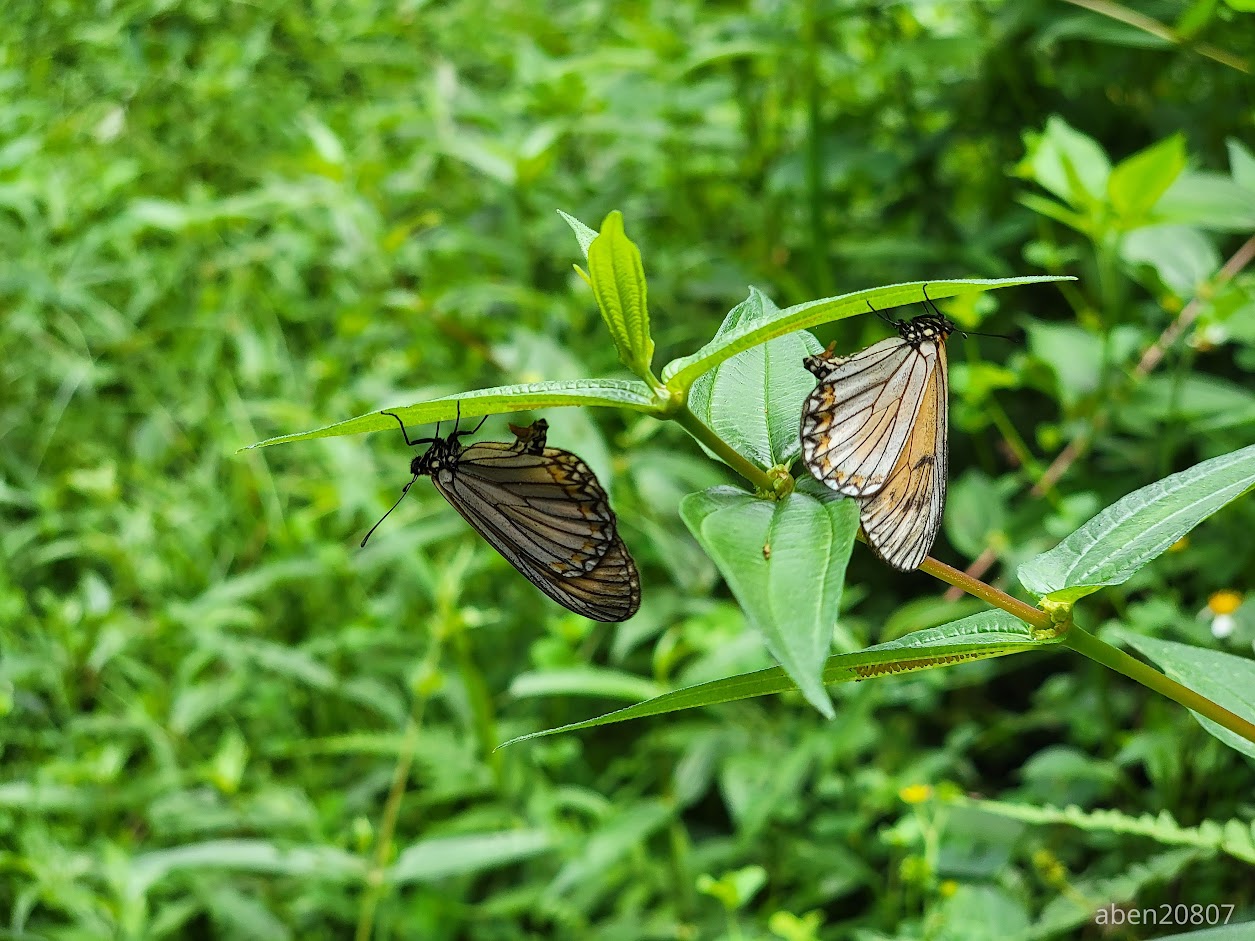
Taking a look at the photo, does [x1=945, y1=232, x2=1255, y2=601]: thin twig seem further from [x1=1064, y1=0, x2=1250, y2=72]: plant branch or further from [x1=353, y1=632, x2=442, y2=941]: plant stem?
[x1=353, y1=632, x2=442, y2=941]: plant stem

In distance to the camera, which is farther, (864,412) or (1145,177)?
(1145,177)

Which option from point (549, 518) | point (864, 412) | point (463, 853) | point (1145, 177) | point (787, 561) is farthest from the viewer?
point (463, 853)

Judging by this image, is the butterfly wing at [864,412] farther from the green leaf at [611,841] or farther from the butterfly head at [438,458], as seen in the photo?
the green leaf at [611,841]

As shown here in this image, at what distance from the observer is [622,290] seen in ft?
1.68

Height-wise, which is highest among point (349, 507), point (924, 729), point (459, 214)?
point (459, 214)

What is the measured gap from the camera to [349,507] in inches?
68.1

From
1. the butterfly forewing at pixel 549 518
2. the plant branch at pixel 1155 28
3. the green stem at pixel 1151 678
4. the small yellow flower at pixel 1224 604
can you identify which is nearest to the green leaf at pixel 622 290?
the butterfly forewing at pixel 549 518

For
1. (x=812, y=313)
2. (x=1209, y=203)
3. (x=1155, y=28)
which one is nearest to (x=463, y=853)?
(x=812, y=313)

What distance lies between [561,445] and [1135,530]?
0.74 m

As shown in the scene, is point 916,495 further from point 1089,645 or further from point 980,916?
point 980,916

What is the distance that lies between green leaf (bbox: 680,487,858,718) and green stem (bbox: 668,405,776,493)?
0.4 inches

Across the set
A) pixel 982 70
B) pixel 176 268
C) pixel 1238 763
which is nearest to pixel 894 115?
pixel 982 70

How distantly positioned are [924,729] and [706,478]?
1.80ft

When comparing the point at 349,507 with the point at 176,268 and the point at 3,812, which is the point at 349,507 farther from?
the point at 176,268
